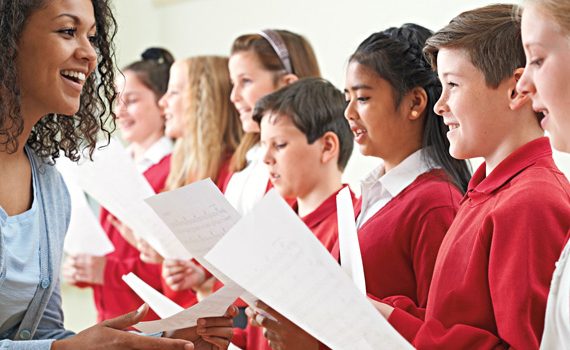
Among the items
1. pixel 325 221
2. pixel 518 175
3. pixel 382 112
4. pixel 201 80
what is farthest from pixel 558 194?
pixel 201 80

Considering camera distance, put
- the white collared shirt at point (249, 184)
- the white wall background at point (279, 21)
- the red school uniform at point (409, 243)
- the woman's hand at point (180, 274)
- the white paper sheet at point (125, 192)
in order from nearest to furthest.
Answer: the red school uniform at point (409, 243)
the white paper sheet at point (125, 192)
the white collared shirt at point (249, 184)
the woman's hand at point (180, 274)
the white wall background at point (279, 21)

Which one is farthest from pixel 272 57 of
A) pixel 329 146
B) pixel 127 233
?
pixel 127 233

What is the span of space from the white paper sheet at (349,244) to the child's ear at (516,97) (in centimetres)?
32

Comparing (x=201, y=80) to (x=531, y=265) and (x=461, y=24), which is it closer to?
(x=461, y=24)

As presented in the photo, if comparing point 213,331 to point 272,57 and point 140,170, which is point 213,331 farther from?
point 140,170

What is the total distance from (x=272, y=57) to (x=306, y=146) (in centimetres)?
58

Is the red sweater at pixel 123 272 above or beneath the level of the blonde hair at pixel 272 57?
beneath

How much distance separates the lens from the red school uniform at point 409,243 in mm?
1717

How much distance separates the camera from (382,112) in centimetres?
186

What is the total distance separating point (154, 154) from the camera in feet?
11.5

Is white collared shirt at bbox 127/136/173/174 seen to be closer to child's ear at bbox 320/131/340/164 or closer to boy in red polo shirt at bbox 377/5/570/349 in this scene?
child's ear at bbox 320/131/340/164

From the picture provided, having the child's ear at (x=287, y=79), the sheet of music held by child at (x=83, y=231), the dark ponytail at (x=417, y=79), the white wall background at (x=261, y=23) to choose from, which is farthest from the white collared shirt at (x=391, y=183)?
the sheet of music held by child at (x=83, y=231)

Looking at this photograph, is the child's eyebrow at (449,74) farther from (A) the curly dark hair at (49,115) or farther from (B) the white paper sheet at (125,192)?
(B) the white paper sheet at (125,192)

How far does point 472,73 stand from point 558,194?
10.7 inches
